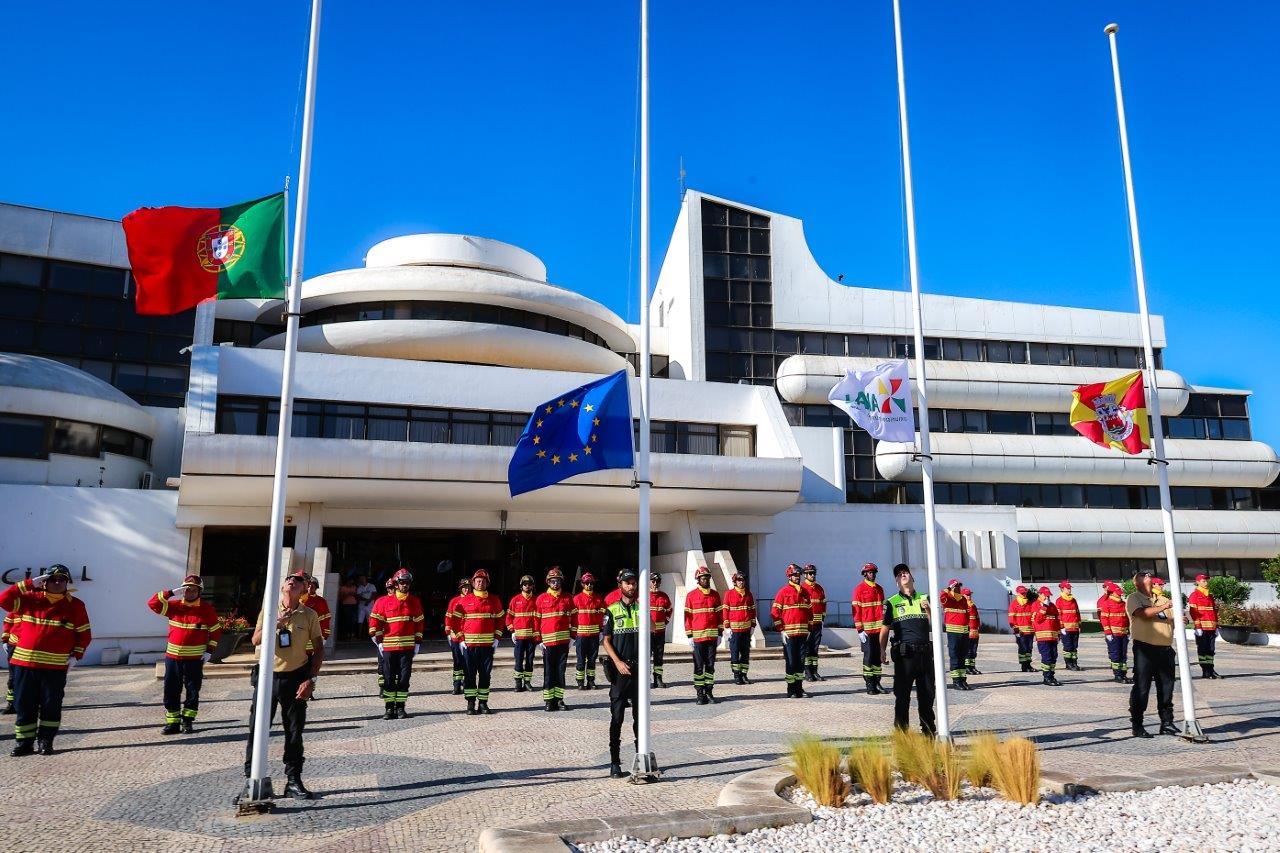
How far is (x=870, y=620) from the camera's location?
49.1ft

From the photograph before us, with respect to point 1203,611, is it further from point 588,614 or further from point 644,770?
point 644,770

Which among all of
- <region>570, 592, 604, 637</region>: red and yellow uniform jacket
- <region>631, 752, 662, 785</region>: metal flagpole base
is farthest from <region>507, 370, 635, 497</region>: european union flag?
<region>570, 592, 604, 637</region>: red and yellow uniform jacket

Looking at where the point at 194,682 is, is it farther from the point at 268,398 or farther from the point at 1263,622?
the point at 1263,622

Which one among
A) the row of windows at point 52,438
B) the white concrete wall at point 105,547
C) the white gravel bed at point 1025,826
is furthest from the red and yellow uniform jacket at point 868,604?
the row of windows at point 52,438

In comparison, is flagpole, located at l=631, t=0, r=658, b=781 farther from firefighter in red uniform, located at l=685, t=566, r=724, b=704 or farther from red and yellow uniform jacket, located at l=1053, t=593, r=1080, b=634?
red and yellow uniform jacket, located at l=1053, t=593, r=1080, b=634

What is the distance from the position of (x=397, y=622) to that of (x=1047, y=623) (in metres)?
11.4

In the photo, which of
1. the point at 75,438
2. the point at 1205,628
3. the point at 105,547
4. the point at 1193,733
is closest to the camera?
the point at 1193,733

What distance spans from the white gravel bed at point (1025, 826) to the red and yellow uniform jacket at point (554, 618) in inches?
252

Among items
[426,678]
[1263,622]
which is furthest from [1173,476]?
[426,678]

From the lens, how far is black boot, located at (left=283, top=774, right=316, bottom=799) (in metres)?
7.44

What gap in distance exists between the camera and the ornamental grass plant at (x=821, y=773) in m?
6.74

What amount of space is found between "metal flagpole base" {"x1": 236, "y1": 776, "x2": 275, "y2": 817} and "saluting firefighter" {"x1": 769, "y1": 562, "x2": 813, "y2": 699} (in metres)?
8.70

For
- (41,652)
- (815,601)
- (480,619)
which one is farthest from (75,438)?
(815,601)

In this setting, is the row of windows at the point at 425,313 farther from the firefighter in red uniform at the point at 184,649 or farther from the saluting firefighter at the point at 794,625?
the firefighter in red uniform at the point at 184,649
